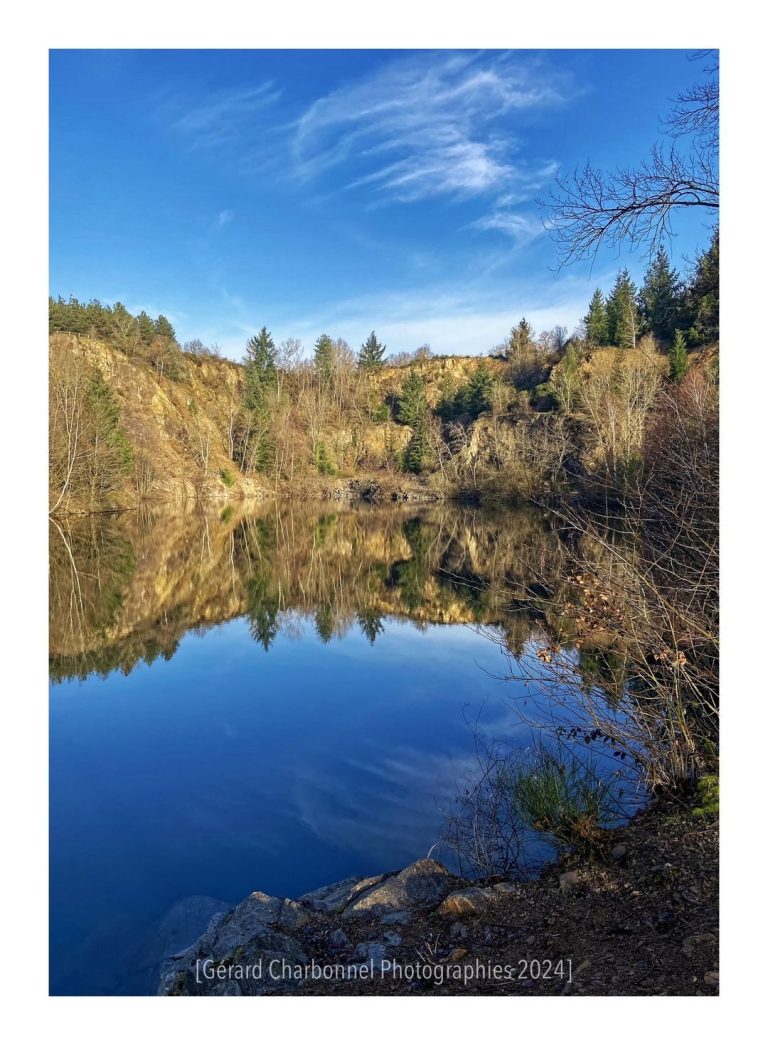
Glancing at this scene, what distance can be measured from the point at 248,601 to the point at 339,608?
102 inches

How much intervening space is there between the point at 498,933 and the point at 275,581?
16165 mm

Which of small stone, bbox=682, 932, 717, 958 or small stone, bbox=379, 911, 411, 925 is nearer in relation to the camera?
small stone, bbox=682, 932, 717, 958

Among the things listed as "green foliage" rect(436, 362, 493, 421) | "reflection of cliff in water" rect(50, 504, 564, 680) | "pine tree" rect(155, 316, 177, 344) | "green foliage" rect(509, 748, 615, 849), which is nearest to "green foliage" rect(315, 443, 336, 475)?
"green foliage" rect(436, 362, 493, 421)

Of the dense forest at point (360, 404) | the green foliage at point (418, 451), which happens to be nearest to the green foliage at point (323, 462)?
the dense forest at point (360, 404)

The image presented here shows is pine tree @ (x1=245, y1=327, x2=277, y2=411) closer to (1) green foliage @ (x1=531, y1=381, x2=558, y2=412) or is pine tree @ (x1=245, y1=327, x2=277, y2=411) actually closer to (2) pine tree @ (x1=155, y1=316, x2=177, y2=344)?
(2) pine tree @ (x1=155, y1=316, x2=177, y2=344)

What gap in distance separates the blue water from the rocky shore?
2.45 ft

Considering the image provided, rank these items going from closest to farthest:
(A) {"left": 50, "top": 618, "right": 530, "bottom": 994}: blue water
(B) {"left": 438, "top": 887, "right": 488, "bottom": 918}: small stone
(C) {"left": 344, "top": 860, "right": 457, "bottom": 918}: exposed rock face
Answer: (B) {"left": 438, "top": 887, "right": 488, "bottom": 918}: small stone, (C) {"left": 344, "top": 860, "right": 457, "bottom": 918}: exposed rock face, (A) {"left": 50, "top": 618, "right": 530, "bottom": 994}: blue water

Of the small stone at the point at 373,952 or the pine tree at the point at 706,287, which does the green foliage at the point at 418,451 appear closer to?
the pine tree at the point at 706,287

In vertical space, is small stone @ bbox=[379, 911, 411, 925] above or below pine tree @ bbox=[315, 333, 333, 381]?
below

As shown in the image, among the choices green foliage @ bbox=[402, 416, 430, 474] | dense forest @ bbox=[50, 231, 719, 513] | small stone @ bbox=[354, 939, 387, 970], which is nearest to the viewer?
small stone @ bbox=[354, 939, 387, 970]

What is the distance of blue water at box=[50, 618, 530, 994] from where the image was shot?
501cm

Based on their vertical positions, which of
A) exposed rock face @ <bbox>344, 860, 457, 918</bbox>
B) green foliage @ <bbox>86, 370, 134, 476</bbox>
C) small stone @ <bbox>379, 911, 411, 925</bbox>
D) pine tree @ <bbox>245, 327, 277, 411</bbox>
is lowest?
exposed rock face @ <bbox>344, 860, 457, 918</bbox>

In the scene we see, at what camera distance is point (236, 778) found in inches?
279
